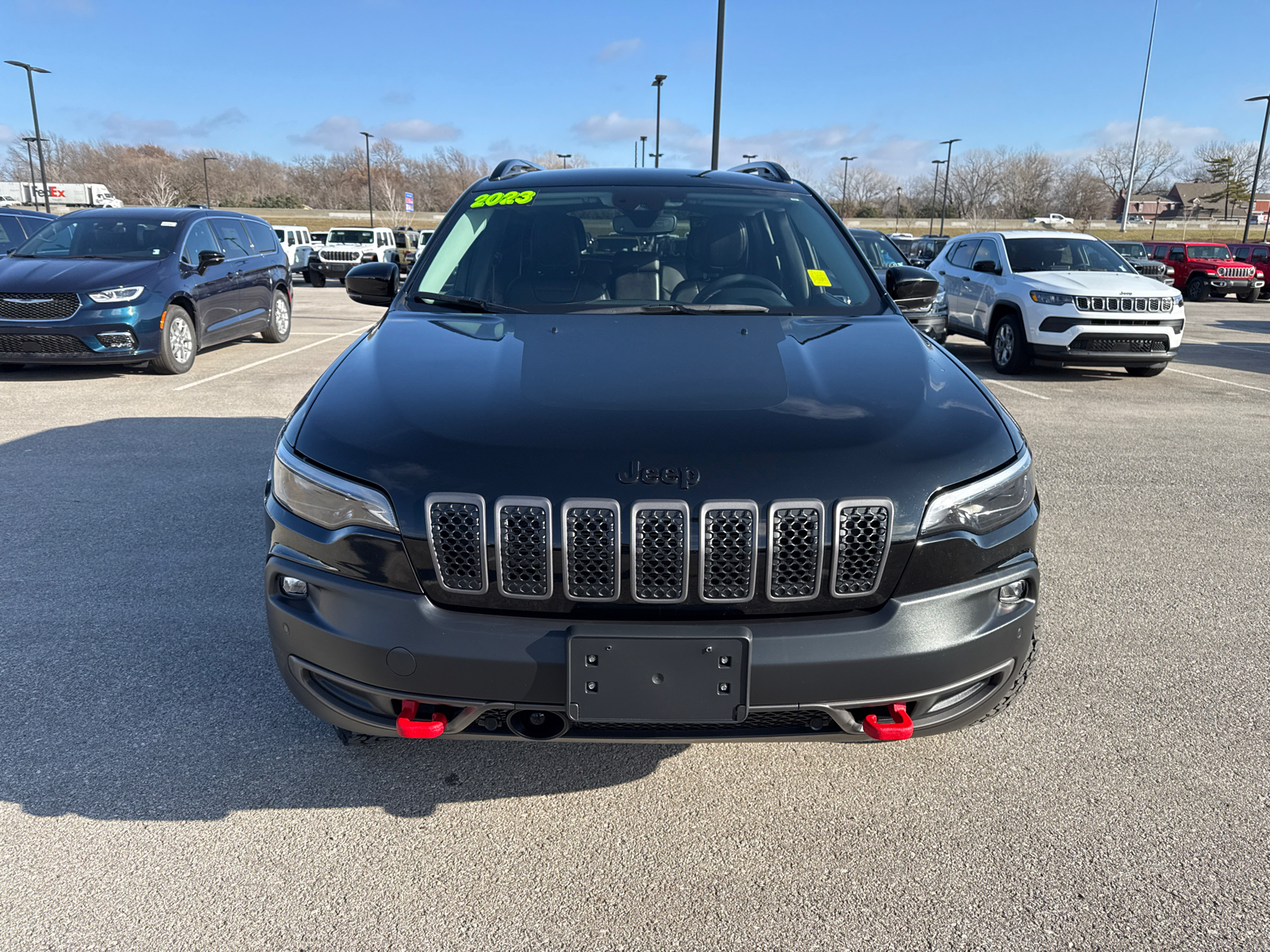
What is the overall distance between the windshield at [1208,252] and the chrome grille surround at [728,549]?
30145 mm

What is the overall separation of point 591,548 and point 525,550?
151 mm

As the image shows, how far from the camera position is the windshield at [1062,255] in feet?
37.8

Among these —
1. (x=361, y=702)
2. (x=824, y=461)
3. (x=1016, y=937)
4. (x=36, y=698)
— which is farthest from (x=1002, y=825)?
(x=36, y=698)

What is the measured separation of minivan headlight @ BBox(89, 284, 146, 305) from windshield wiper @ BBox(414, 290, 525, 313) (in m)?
7.29

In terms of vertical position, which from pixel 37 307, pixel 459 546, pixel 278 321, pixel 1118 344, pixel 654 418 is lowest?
pixel 278 321

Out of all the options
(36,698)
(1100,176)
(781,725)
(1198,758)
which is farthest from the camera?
(1100,176)

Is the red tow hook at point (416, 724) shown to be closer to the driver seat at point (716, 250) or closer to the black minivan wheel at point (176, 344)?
the driver seat at point (716, 250)

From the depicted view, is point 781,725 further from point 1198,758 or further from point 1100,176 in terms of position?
point 1100,176

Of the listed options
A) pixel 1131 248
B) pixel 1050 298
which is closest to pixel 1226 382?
pixel 1050 298

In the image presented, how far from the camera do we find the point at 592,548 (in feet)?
6.73

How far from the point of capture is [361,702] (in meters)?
2.24

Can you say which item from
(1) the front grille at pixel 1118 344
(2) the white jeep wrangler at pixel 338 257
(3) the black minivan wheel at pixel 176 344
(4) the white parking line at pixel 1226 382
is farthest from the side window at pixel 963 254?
(2) the white jeep wrangler at pixel 338 257

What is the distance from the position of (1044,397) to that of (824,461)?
27.9ft

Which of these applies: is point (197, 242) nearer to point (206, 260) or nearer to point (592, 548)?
point (206, 260)
